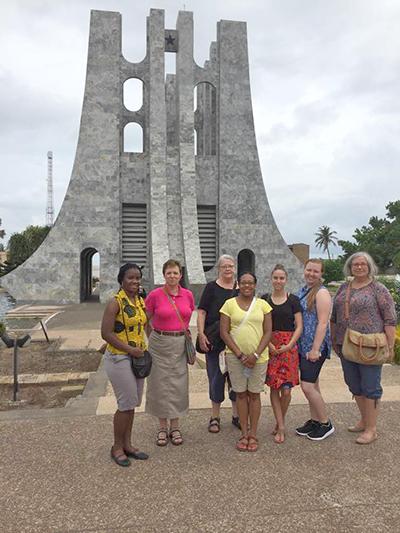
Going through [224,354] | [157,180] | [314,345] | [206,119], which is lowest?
[224,354]

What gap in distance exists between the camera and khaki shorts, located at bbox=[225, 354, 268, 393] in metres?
4.04

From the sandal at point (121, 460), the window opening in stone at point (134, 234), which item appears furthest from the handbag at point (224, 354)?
the window opening in stone at point (134, 234)

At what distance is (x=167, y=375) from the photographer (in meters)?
4.19

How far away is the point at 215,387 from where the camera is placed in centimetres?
450

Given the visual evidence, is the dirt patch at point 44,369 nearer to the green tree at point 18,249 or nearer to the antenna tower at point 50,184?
the green tree at point 18,249

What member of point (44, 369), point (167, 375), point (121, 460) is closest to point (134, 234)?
point (44, 369)

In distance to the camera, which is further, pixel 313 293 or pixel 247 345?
pixel 313 293

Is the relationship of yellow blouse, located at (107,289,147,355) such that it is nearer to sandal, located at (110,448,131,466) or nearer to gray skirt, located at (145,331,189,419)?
gray skirt, located at (145,331,189,419)

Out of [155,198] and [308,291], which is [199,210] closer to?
[155,198]

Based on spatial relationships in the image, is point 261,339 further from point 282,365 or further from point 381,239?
point 381,239

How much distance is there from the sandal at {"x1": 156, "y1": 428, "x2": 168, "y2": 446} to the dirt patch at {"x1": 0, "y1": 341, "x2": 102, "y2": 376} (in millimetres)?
4086

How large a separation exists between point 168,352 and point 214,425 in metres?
0.96

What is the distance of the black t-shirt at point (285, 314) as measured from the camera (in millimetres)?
4188

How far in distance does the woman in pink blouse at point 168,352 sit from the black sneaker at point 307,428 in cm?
117
